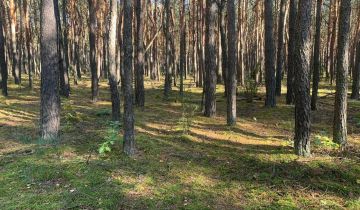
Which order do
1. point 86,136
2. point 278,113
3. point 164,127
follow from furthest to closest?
point 278,113 → point 164,127 → point 86,136

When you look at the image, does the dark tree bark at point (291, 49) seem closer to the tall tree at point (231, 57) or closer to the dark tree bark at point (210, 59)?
the dark tree bark at point (210, 59)

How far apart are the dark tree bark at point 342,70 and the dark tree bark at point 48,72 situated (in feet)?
24.1

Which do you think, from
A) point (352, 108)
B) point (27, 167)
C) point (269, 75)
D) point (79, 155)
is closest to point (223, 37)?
point (269, 75)

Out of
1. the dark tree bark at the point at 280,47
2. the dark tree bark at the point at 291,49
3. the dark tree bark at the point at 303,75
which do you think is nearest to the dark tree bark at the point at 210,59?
the dark tree bark at the point at 291,49

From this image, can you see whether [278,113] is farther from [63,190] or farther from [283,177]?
[63,190]

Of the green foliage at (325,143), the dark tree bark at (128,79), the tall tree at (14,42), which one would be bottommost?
the green foliage at (325,143)

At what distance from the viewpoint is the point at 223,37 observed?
16797 mm

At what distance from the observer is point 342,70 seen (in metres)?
8.30

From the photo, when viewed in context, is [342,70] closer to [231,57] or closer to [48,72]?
[231,57]

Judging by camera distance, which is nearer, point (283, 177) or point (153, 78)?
point (283, 177)

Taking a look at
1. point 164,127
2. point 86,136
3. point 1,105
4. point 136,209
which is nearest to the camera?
point 136,209

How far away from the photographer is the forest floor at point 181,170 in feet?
20.0

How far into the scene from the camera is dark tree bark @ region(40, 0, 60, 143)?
952cm

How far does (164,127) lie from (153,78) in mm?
24006
